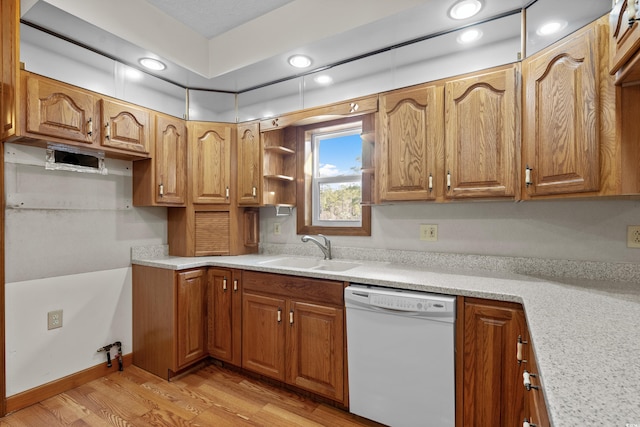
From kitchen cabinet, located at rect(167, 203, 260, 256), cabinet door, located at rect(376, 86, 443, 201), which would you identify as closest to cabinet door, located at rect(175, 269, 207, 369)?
kitchen cabinet, located at rect(167, 203, 260, 256)

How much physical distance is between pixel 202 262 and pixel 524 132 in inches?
93.6

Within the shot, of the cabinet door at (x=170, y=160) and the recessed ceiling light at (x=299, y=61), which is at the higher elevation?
the recessed ceiling light at (x=299, y=61)

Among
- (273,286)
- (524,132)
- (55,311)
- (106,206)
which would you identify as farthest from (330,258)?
(55,311)

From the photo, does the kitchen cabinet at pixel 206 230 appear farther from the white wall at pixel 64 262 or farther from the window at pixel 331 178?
the window at pixel 331 178

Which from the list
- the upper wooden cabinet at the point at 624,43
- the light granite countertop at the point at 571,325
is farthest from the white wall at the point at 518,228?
the upper wooden cabinet at the point at 624,43

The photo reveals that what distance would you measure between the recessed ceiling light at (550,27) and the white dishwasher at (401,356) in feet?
4.81

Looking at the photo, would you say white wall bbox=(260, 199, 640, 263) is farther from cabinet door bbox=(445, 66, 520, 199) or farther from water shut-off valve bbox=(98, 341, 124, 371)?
water shut-off valve bbox=(98, 341, 124, 371)

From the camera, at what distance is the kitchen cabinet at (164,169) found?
254 cm

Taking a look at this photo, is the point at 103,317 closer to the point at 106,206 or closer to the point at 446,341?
the point at 106,206

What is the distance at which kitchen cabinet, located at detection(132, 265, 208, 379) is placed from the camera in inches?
93.5

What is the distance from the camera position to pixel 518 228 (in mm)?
2000

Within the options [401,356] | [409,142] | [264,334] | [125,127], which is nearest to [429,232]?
[409,142]

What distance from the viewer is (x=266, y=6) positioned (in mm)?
2281

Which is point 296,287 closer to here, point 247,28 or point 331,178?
point 331,178
